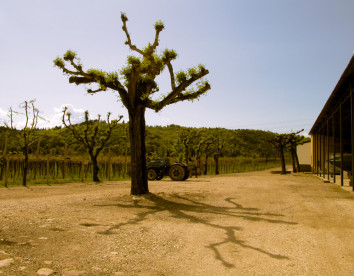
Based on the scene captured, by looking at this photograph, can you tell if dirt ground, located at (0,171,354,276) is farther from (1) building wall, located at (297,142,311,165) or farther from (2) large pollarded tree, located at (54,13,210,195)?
(1) building wall, located at (297,142,311,165)

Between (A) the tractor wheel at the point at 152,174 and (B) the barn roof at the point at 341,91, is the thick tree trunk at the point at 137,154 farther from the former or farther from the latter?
(A) the tractor wheel at the point at 152,174

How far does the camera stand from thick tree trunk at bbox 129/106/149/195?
846 centimetres

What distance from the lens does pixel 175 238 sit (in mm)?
4531

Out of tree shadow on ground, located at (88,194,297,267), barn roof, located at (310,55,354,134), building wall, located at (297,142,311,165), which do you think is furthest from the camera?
building wall, located at (297,142,311,165)

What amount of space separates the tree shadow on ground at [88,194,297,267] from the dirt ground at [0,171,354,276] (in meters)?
0.02

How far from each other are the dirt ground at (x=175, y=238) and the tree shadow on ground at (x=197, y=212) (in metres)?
0.02

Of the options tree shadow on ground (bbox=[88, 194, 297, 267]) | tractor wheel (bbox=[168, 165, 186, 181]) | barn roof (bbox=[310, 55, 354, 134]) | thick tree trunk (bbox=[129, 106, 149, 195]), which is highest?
barn roof (bbox=[310, 55, 354, 134])

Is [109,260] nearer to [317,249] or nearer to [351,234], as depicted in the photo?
[317,249]

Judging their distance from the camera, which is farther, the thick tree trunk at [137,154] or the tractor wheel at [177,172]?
the tractor wheel at [177,172]

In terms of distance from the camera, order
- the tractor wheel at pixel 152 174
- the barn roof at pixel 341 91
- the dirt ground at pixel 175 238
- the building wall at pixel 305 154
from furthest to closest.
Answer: the building wall at pixel 305 154 → the tractor wheel at pixel 152 174 → the barn roof at pixel 341 91 → the dirt ground at pixel 175 238

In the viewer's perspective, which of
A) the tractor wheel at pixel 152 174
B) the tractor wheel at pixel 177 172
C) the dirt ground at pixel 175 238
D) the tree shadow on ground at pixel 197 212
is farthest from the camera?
the tractor wheel at pixel 152 174

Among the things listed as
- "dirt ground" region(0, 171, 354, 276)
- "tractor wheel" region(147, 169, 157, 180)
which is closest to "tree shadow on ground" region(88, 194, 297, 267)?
"dirt ground" region(0, 171, 354, 276)

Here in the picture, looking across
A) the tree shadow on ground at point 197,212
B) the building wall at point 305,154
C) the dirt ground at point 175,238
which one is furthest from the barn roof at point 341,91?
the building wall at point 305,154

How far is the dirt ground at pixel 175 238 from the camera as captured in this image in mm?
3322
